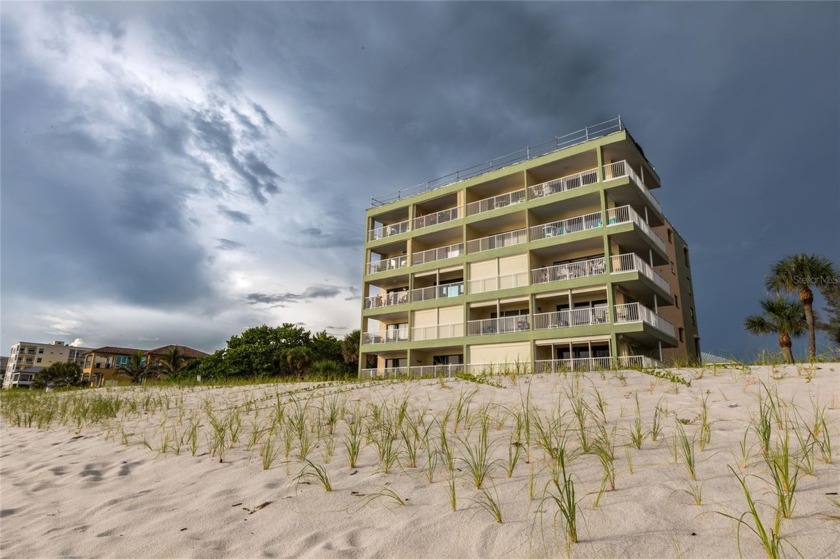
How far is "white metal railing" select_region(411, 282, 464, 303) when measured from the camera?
2886cm

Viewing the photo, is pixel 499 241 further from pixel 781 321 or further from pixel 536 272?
pixel 781 321

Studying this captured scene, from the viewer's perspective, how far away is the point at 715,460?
3551 mm

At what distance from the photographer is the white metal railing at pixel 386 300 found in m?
31.2

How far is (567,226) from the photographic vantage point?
85.3 feet

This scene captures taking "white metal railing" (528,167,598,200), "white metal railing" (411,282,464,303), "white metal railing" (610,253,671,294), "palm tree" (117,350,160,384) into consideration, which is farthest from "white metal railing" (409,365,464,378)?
"palm tree" (117,350,160,384)

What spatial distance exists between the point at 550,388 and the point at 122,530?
5574mm

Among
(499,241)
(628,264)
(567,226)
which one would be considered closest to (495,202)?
(499,241)

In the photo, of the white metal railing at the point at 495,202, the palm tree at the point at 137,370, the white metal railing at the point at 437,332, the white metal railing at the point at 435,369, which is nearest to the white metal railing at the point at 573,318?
the white metal railing at the point at 437,332

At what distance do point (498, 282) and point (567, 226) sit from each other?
480cm

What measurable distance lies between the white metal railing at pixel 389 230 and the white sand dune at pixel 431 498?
27.1m

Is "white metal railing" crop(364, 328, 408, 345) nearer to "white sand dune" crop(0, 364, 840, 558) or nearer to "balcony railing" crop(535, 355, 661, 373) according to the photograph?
"balcony railing" crop(535, 355, 661, 373)

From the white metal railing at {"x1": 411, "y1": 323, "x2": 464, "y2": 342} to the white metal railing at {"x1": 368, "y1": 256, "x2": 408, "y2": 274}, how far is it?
465 cm

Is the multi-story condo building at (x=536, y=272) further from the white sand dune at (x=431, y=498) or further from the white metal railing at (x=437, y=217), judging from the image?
the white sand dune at (x=431, y=498)

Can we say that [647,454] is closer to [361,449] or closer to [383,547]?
[383,547]
